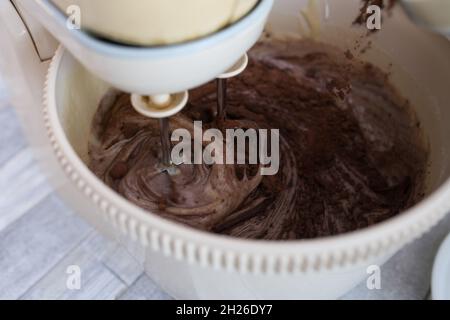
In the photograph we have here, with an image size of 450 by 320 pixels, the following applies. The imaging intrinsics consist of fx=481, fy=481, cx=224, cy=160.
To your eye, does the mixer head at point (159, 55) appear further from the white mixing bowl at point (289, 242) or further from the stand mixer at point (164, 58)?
the white mixing bowl at point (289, 242)

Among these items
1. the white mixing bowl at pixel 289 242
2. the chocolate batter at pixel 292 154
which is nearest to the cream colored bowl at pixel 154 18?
the white mixing bowl at pixel 289 242

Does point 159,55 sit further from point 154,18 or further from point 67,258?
point 67,258

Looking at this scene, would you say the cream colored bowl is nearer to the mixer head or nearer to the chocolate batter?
the mixer head

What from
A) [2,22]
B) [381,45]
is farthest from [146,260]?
[381,45]

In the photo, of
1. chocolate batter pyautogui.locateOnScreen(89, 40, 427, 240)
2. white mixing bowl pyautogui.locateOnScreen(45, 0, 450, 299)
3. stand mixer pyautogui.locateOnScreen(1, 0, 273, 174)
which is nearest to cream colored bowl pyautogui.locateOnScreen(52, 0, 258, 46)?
stand mixer pyautogui.locateOnScreen(1, 0, 273, 174)

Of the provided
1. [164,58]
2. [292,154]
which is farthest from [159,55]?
[292,154]

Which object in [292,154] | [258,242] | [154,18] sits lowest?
[292,154]
